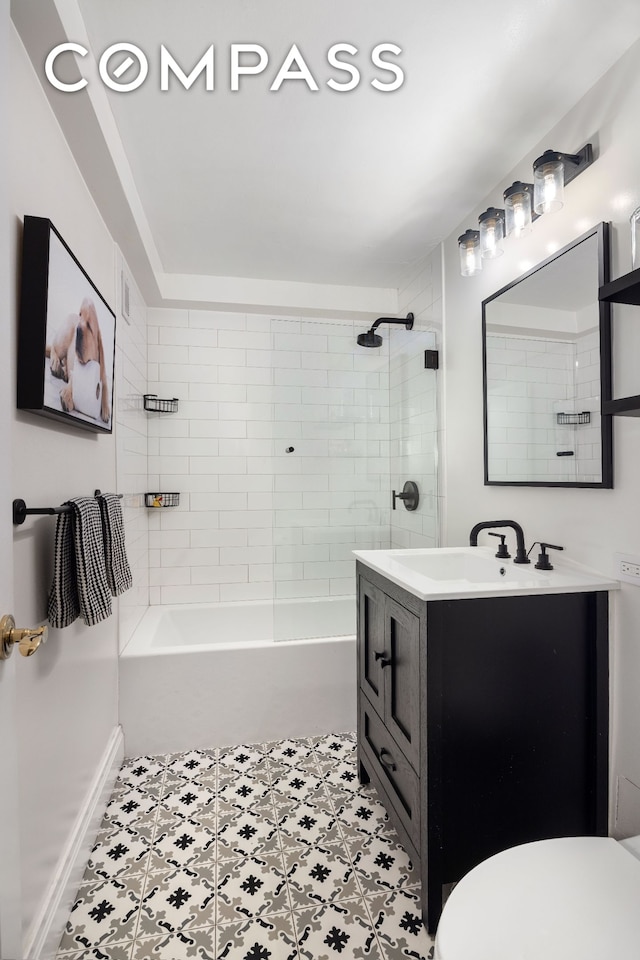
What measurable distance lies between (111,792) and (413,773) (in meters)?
1.31

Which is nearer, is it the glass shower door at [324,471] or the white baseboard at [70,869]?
the white baseboard at [70,869]

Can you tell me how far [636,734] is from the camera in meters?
1.34

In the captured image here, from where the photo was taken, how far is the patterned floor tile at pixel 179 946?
125 cm

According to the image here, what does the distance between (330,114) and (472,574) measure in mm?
1786

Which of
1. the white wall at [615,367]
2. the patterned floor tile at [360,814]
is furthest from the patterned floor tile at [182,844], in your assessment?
the white wall at [615,367]

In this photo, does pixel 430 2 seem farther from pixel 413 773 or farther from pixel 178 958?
pixel 178 958

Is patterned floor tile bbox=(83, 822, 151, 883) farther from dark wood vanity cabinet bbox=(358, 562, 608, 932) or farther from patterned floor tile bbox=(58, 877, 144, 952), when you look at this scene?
dark wood vanity cabinet bbox=(358, 562, 608, 932)

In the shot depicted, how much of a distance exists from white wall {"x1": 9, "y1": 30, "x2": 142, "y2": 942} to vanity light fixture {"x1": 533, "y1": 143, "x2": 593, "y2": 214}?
4.95 feet

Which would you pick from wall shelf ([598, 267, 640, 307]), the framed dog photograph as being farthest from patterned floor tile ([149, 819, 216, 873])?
wall shelf ([598, 267, 640, 307])

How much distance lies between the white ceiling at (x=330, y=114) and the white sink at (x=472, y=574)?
1439mm

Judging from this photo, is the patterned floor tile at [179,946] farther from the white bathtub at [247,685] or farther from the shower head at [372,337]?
the shower head at [372,337]

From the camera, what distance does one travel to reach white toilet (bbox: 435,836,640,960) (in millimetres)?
811

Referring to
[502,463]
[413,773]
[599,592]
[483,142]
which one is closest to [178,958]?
[413,773]

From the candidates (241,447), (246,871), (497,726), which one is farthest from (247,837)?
(241,447)
